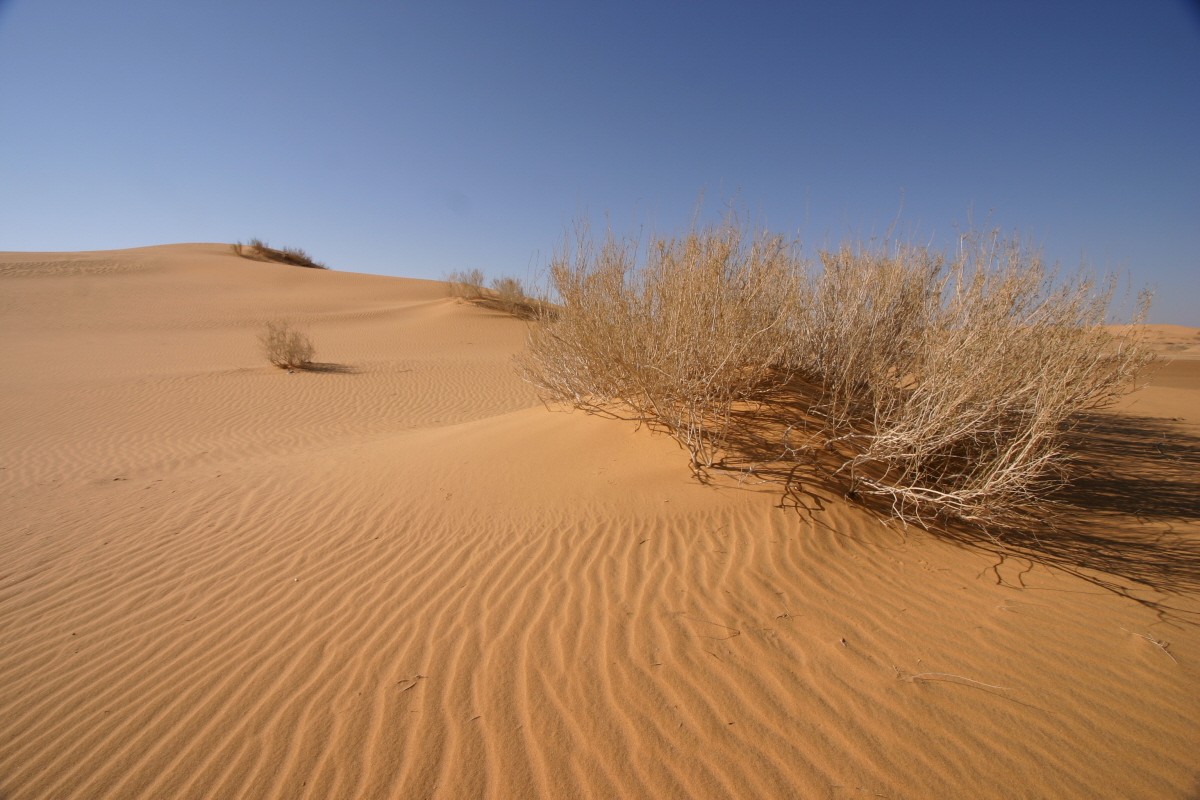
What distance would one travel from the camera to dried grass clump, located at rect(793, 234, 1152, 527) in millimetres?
3617

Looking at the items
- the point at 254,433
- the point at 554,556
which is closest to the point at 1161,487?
the point at 554,556

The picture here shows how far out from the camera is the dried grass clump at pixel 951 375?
362 cm

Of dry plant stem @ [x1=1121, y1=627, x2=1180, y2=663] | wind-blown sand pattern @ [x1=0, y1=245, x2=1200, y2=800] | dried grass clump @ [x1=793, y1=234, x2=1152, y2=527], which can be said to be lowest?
wind-blown sand pattern @ [x1=0, y1=245, x2=1200, y2=800]

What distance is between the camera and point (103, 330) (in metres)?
17.8

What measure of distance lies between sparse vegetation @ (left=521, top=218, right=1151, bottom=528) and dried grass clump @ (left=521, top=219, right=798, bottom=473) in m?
0.02

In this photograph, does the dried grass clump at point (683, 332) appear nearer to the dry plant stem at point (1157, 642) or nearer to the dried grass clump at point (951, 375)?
the dried grass clump at point (951, 375)

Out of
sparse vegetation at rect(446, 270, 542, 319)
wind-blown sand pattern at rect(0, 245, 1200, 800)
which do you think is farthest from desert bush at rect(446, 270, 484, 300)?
wind-blown sand pattern at rect(0, 245, 1200, 800)

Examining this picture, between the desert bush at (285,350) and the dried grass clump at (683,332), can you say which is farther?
the desert bush at (285,350)

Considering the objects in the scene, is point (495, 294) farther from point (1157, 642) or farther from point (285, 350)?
point (1157, 642)

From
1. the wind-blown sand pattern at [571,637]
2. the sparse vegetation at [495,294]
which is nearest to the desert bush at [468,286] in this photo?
the sparse vegetation at [495,294]

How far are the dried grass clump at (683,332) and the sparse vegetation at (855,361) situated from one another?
18 millimetres

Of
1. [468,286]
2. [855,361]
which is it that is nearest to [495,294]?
[468,286]

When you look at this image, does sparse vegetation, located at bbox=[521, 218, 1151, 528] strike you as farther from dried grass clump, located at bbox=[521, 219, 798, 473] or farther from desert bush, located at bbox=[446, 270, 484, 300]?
desert bush, located at bbox=[446, 270, 484, 300]

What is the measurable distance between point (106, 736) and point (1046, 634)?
181 inches
